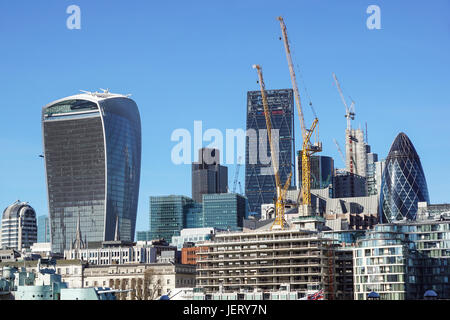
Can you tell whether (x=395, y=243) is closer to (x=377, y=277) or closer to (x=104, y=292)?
(x=377, y=277)

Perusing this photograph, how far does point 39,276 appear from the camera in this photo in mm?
175500

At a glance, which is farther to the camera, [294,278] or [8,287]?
[294,278]

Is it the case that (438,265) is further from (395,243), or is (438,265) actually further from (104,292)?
(104,292)

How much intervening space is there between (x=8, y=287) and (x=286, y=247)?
71342mm

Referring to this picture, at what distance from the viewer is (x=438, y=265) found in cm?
19462
